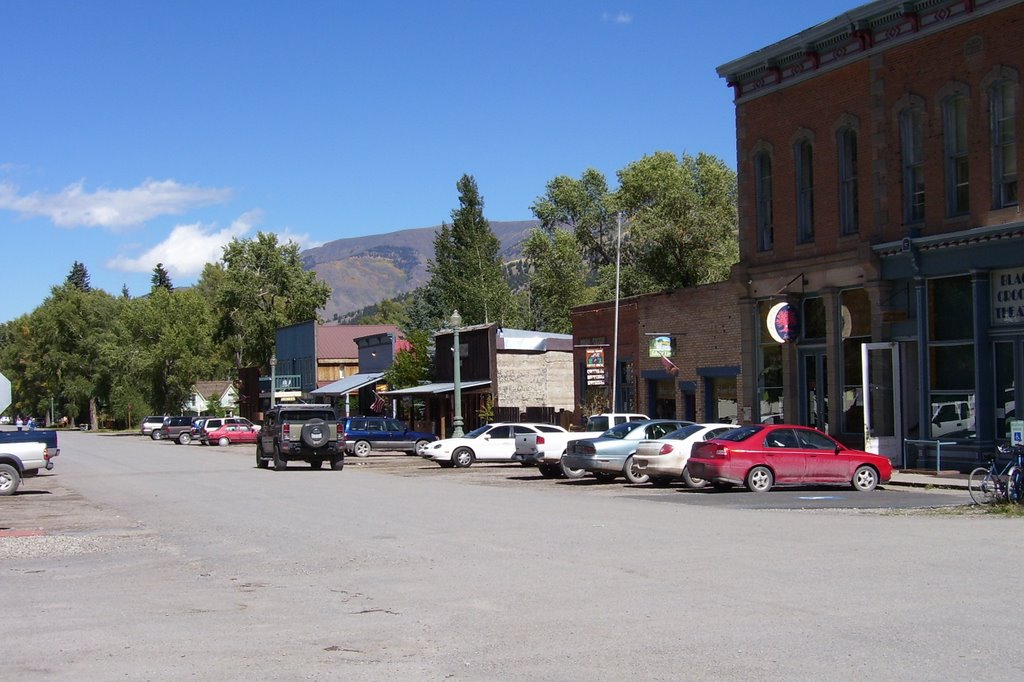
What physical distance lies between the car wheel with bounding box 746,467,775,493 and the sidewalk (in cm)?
449

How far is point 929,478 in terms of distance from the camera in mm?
27766

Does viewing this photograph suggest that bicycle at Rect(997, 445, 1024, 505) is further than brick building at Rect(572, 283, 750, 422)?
No

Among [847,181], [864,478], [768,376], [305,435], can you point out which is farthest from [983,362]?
[305,435]

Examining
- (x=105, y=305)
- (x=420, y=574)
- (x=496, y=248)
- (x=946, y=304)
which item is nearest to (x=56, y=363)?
(x=105, y=305)

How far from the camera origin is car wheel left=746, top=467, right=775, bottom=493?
24078 mm

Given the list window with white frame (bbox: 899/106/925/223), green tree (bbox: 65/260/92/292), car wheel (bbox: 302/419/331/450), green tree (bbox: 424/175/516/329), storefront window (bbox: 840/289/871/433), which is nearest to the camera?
window with white frame (bbox: 899/106/925/223)

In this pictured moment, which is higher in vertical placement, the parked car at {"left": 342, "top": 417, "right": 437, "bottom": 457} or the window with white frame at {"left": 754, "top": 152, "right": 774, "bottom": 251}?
the window with white frame at {"left": 754, "top": 152, "right": 774, "bottom": 251}

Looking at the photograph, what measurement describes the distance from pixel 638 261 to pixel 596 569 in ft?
185

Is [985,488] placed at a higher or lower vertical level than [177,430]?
higher

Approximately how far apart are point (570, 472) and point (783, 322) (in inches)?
332

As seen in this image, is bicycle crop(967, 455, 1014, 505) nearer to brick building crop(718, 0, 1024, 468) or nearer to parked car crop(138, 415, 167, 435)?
brick building crop(718, 0, 1024, 468)

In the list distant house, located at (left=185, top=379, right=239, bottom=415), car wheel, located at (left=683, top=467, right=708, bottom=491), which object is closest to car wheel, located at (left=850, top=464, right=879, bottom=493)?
car wheel, located at (left=683, top=467, right=708, bottom=491)

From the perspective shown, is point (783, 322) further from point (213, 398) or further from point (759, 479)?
point (213, 398)

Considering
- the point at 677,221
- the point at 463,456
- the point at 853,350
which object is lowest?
the point at 463,456
